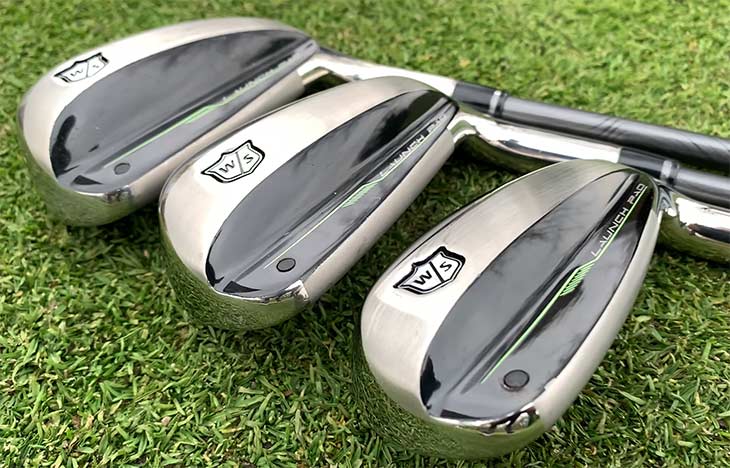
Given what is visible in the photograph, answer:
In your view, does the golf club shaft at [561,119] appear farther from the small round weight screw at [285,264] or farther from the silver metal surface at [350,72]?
the small round weight screw at [285,264]

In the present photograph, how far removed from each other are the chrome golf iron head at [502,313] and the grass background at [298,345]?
32 cm

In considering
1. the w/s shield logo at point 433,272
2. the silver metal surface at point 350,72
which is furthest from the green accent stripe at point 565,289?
the silver metal surface at point 350,72

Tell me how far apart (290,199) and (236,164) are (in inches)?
6.3

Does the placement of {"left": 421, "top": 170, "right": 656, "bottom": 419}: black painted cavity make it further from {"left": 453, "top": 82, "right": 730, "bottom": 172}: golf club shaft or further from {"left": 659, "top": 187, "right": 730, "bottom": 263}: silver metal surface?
{"left": 453, "top": 82, "right": 730, "bottom": 172}: golf club shaft

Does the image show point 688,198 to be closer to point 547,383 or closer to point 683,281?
point 683,281

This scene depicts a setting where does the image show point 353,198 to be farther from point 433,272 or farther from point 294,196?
point 433,272

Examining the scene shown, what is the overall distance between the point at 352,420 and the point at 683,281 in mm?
975

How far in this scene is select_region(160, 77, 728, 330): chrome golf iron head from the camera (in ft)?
5.03

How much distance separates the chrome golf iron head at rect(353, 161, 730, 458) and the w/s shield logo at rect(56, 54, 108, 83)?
1068 millimetres

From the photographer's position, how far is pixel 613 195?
63.4 inches

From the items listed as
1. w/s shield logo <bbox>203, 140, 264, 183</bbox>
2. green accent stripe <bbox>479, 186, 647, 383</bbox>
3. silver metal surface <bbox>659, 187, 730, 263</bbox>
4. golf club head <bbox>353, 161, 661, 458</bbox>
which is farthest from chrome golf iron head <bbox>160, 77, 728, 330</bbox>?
silver metal surface <bbox>659, 187, 730, 263</bbox>

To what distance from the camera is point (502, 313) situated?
1379 millimetres

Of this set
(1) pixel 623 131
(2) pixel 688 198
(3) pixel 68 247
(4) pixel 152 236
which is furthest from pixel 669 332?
(3) pixel 68 247

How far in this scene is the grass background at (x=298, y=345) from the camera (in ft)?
5.28
